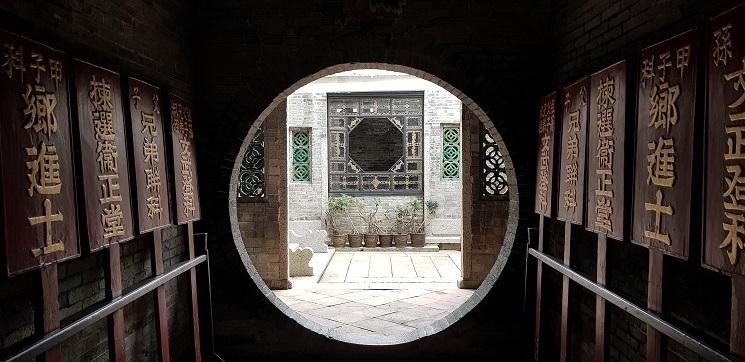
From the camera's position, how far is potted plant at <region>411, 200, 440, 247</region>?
40.4 ft

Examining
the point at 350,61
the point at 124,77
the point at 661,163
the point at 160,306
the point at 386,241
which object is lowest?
the point at 386,241

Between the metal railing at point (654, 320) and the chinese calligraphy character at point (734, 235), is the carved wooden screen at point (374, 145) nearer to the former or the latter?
the metal railing at point (654, 320)

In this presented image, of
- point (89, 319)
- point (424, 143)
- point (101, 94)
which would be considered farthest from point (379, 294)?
point (424, 143)

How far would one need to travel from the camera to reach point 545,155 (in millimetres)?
3820

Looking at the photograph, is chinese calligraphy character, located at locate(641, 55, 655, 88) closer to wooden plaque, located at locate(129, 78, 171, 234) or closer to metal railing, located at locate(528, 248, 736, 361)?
metal railing, located at locate(528, 248, 736, 361)

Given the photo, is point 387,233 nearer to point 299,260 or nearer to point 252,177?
point 299,260

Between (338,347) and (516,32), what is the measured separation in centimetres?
321

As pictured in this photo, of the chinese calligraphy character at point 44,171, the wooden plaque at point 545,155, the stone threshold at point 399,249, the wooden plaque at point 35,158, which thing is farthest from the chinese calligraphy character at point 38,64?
the stone threshold at point 399,249

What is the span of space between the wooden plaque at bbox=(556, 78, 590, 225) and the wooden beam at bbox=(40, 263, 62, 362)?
2956 mm

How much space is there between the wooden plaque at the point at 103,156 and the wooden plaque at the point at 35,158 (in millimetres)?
119

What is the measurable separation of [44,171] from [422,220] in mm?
11132

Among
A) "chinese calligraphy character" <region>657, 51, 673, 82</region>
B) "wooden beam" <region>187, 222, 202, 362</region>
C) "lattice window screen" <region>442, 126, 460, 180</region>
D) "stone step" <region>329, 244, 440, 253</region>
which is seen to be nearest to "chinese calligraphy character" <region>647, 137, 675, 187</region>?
"chinese calligraphy character" <region>657, 51, 673, 82</region>

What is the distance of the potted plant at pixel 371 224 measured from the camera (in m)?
12.4

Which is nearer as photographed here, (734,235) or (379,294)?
(734,235)
